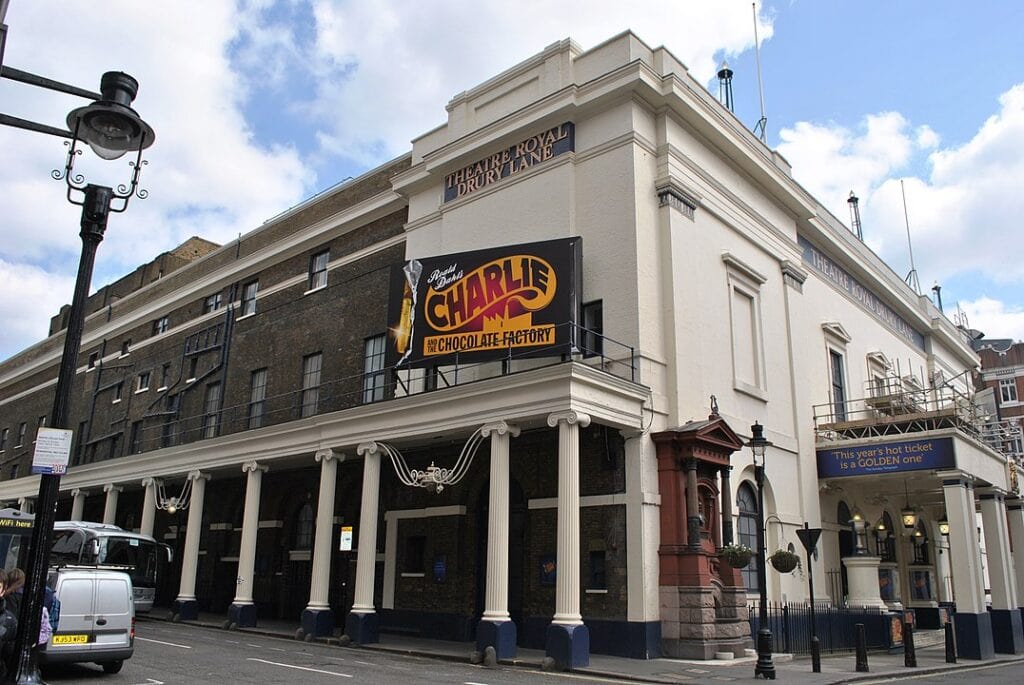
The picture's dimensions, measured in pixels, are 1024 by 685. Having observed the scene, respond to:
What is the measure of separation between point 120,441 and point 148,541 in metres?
12.8

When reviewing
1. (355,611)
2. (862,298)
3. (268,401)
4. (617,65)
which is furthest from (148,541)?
(862,298)

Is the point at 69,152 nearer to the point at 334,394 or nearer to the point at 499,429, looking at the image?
the point at 499,429

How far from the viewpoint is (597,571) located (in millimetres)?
18141

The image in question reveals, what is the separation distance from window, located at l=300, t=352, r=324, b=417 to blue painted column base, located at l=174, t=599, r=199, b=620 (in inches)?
263

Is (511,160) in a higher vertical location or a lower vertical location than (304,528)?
higher

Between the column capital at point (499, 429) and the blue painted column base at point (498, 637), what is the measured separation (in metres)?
3.74

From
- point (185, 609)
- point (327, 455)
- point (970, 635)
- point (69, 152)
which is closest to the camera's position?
point (69, 152)

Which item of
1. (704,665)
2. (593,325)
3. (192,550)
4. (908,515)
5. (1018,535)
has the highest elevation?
(593,325)

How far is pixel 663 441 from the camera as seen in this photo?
18.2 metres

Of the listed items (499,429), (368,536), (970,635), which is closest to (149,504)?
(368,536)

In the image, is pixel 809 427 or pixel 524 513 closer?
pixel 524 513

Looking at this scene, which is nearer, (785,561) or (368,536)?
(785,561)

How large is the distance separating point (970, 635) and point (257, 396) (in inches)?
932

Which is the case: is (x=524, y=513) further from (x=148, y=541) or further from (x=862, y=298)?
(x=862, y=298)
